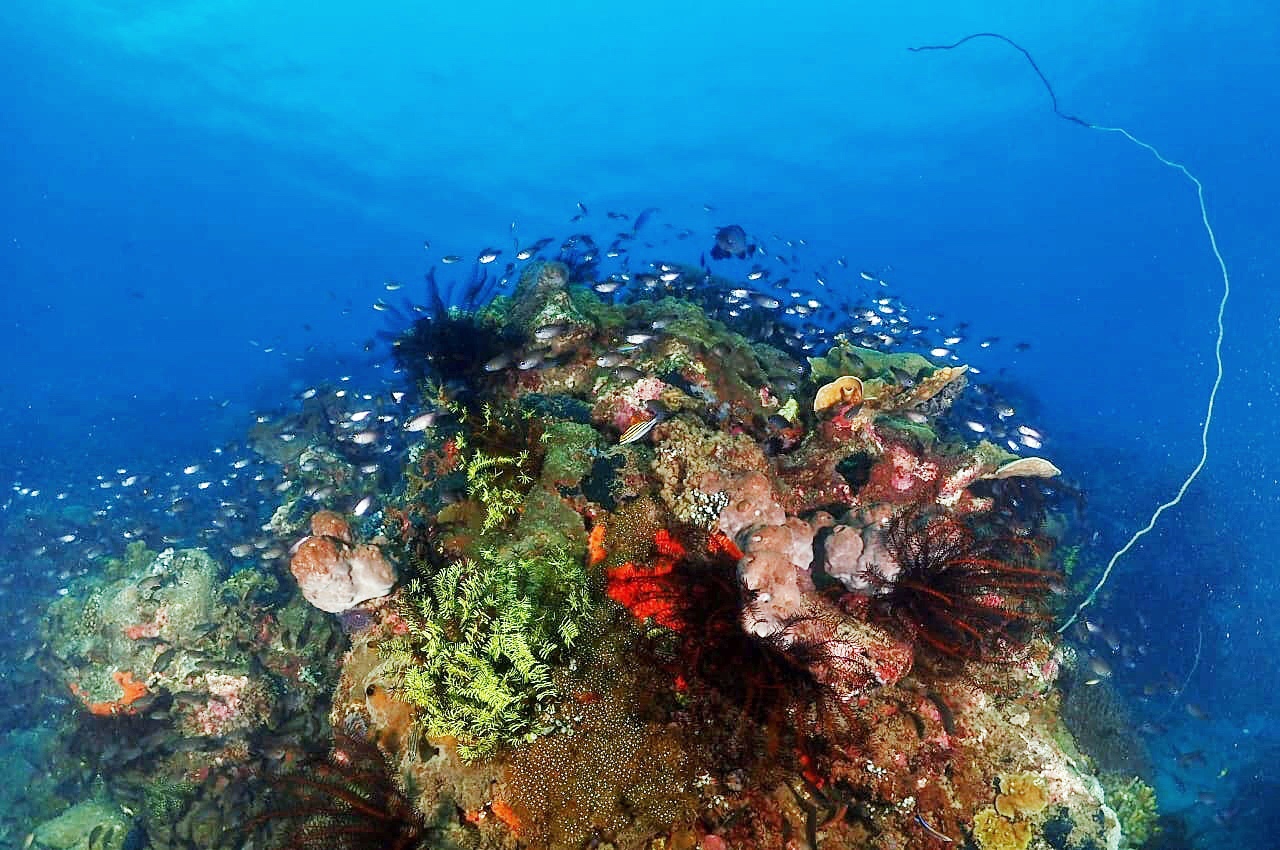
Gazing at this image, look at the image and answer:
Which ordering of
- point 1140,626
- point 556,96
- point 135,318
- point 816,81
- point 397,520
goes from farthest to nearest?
point 135,318 → point 556,96 → point 816,81 → point 1140,626 → point 397,520

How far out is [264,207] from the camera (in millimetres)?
80625

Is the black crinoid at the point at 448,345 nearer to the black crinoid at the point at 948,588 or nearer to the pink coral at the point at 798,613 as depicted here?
the pink coral at the point at 798,613

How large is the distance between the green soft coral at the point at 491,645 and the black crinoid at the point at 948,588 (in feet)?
9.18

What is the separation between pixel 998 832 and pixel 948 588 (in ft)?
6.69

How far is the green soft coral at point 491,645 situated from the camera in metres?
5.07

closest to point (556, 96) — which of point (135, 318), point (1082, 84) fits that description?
point (1082, 84)

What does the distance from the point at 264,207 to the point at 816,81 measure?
6814 cm

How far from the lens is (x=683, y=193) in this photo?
7888 centimetres

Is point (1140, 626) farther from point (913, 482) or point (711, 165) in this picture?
point (711, 165)

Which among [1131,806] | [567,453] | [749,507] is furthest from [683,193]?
[749,507]

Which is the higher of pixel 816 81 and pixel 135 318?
pixel 816 81

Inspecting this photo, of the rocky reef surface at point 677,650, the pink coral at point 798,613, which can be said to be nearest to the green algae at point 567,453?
the rocky reef surface at point 677,650

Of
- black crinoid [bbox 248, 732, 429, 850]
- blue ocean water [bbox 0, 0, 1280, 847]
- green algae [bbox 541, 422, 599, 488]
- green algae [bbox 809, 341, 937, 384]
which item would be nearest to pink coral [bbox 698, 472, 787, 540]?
green algae [bbox 541, 422, 599, 488]

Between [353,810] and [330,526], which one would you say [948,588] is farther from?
[330,526]
